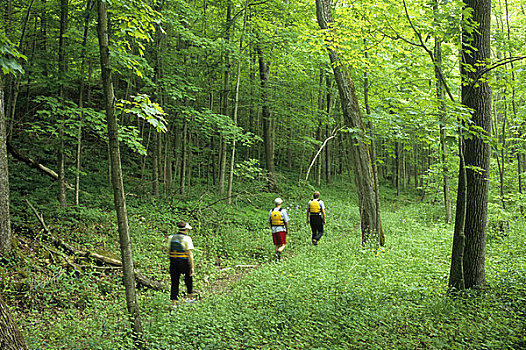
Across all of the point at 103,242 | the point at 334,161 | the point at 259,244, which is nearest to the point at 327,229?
the point at 259,244

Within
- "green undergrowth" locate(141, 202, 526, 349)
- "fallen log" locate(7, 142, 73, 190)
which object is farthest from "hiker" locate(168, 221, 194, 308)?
"fallen log" locate(7, 142, 73, 190)

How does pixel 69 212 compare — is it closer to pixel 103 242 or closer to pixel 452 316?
pixel 103 242

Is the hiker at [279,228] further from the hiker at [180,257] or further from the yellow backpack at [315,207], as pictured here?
the hiker at [180,257]

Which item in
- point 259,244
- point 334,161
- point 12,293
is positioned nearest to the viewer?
point 12,293

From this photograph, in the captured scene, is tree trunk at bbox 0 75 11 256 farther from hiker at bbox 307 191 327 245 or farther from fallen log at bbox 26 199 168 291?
hiker at bbox 307 191 327 245

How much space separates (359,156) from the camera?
945 centimetres

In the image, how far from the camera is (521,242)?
8.69 meters

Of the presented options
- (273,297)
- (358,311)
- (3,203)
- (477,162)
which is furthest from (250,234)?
(477,162)

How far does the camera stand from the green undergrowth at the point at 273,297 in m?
4.29

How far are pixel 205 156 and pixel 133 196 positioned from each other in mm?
8378

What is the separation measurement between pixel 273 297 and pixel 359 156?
5.31 m

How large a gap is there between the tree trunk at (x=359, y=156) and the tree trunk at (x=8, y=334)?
8.04 meters

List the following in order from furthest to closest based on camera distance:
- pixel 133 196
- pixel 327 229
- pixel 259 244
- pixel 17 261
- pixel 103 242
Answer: pixel 327 229 < pixel 133 196 < pixel 259 244 < pixel 103 242 < pixel 17 261

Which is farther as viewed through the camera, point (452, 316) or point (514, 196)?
point (514, 196)
